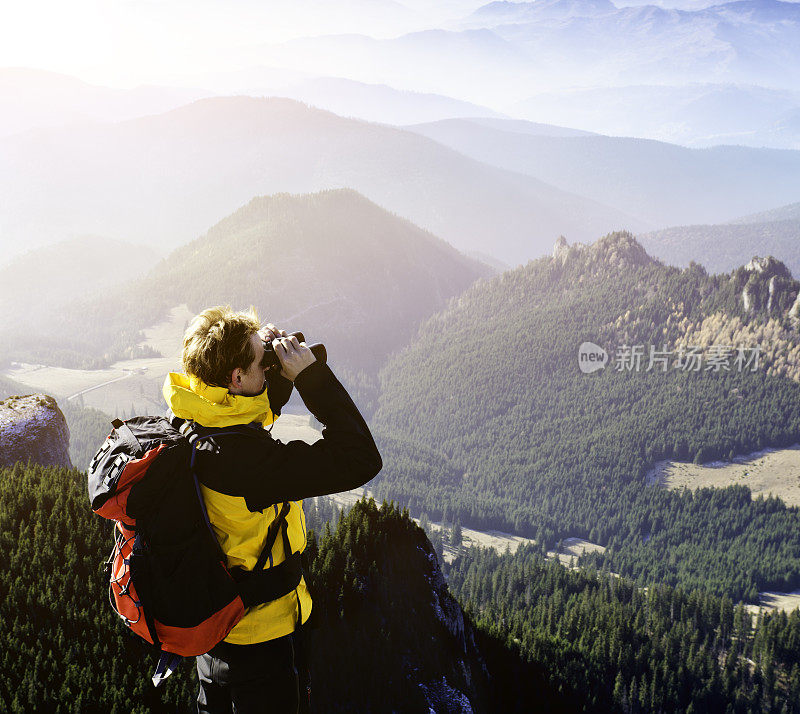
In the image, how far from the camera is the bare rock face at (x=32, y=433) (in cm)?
4050

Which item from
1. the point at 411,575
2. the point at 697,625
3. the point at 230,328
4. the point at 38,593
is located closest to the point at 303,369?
the point at 230,328

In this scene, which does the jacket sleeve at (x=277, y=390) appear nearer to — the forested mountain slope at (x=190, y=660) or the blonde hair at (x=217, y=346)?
the blonde hair at (x=217, y=346)

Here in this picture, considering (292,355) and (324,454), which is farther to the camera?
(292,355)

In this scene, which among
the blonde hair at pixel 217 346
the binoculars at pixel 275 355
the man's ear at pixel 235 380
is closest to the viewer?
the blonde hair at pixel 217 346

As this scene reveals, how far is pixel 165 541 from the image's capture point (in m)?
7.12

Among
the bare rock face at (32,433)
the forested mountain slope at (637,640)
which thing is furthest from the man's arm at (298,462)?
the forested mountain slope at (637,640)

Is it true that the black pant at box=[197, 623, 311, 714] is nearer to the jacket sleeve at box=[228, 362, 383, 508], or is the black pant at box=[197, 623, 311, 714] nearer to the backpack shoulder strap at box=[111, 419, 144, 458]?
the jacket sleeve at box=[228, 362, 383, 508]

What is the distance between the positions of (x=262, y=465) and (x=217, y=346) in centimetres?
159

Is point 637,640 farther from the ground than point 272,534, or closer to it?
closer to it

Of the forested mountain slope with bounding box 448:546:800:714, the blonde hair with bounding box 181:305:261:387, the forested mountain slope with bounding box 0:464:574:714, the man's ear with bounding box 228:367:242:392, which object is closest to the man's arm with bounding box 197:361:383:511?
the man's ear with bounding box 228:367:242:392

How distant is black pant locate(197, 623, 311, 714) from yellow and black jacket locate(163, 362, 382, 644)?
0.74 feet

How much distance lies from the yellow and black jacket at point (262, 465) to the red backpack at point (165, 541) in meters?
0.20

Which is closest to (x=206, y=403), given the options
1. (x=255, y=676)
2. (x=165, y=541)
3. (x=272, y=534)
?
(x=165, y=541)

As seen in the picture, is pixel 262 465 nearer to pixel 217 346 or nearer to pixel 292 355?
pixel 292 355
